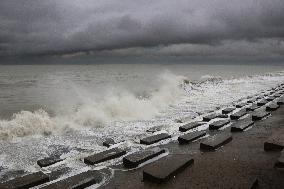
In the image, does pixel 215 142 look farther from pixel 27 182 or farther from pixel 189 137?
pixel 27 182

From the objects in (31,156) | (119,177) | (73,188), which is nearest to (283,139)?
(119,177)

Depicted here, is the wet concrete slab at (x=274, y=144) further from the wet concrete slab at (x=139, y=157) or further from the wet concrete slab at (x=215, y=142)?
the wet concrete slab at (x=139, y=157)

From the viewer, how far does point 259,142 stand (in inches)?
161

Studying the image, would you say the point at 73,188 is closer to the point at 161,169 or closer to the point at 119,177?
the point at 119,177

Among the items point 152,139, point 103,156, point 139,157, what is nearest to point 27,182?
point 103,156

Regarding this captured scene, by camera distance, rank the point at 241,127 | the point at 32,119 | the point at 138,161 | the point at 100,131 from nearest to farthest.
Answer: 1. the point at 138,161
2. the point at 241,127
3. the point at 100,131
4. the point at 32,119

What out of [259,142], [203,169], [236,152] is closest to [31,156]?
[203,169]

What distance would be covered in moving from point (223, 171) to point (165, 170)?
63 cm

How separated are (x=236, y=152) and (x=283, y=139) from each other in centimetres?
74

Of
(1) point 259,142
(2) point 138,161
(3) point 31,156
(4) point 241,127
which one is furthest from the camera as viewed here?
(4) point 241,127

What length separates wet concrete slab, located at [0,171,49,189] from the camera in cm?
278

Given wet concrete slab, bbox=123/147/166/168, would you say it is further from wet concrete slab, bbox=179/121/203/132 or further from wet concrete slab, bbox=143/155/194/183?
wet concrete slab, bbox=179/121/203/132

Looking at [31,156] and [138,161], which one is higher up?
[138,161]

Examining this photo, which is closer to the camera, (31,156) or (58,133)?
(31,156)
